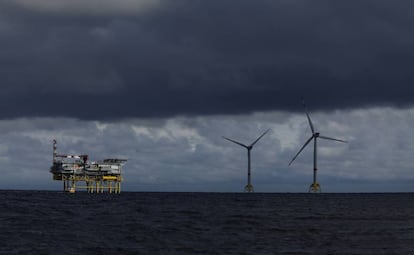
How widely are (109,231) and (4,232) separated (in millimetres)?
11898

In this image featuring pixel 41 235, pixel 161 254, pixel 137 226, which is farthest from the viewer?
pixel 137 226

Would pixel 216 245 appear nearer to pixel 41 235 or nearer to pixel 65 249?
pixel 65 249

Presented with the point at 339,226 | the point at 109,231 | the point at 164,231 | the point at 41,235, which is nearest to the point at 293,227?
the point at 339,226

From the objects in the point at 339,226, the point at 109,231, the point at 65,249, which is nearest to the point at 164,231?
the point at 109,231

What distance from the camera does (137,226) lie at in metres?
83.6

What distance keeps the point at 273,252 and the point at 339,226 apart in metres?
33.7

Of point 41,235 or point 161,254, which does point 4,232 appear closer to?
point 41,235

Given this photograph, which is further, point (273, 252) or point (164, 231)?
point (164, 231)

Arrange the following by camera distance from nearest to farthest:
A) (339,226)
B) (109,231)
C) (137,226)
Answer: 1. (109,231)
2. (137,226)
3. (339,226)

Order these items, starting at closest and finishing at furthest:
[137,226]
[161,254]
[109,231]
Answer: [161,254] → [109,231] → [137,226]

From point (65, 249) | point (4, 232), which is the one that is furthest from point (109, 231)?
point (65, 249)

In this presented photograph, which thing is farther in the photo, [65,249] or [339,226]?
[339,226]

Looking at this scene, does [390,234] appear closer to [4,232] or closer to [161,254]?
[161,254]

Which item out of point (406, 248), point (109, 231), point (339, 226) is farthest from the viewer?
point (339, 226)
